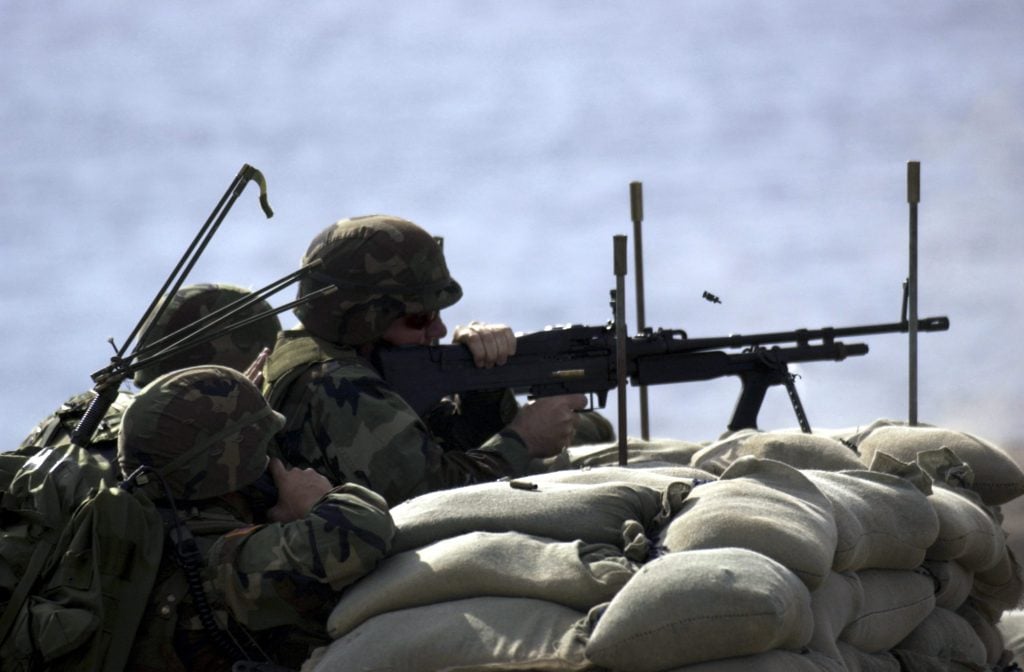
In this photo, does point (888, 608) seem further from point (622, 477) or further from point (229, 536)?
point (229, 536)

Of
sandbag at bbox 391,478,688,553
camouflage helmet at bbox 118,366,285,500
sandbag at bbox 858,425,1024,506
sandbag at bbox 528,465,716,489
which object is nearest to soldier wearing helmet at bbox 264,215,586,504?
sandbag at bbox 528,465,716,489

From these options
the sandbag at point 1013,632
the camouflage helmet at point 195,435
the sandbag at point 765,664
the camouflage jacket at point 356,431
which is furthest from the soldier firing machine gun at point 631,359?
the sandbag at point 765,664

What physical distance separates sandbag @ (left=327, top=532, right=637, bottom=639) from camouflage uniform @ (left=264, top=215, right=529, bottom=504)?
114cm

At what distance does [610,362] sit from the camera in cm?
625

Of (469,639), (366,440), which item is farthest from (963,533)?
(469,639)

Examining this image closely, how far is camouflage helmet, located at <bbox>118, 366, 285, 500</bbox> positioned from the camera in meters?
4.09

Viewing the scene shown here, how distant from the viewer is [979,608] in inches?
229

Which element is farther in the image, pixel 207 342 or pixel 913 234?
pixel 913 234

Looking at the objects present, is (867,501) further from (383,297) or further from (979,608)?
(383,297)

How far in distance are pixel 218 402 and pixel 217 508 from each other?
10.5 inches

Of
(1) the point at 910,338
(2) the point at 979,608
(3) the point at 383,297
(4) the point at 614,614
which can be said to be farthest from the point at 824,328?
(4) the point at 614,614

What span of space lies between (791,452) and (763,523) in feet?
5.98

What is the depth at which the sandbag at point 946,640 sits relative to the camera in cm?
493

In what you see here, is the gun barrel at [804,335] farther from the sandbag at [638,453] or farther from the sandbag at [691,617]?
the sandbag at [691,617]
